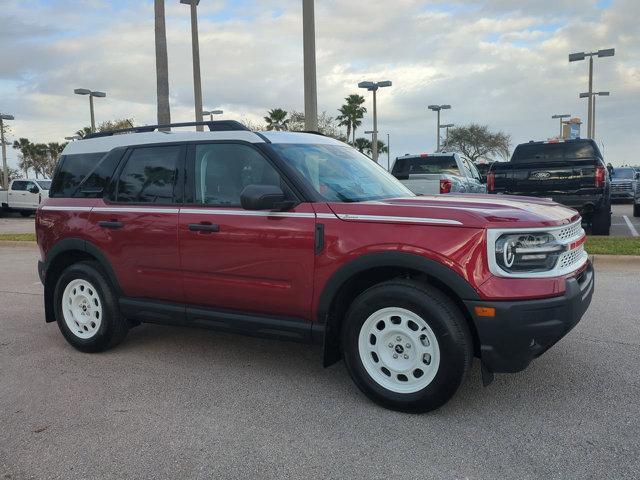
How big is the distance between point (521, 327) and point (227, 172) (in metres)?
2.34

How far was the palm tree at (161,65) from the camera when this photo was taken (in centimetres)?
1375

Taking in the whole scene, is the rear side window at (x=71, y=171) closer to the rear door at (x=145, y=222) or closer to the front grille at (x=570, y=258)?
the rear door at (x=145, y=222)

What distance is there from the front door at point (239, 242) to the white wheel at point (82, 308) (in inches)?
42.5

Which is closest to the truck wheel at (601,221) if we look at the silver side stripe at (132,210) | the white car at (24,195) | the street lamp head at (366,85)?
the silver side stripe at (132,210)

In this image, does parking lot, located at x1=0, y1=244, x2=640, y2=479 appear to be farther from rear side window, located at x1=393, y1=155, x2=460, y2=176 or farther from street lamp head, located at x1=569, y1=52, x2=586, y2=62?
street lamp head, located at x1=569, y1=52, x2=586, y2=62

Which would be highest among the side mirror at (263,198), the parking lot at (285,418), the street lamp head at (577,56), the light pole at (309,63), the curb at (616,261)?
the street lamp head at (577,56)

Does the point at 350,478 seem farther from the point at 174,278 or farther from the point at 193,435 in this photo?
the point at 174,278

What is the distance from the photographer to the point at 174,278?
4422 millimetres

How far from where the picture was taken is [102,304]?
16.0 ft

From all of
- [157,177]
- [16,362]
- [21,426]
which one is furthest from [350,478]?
[16,362]

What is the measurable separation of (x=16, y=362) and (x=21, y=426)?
1.44 metres

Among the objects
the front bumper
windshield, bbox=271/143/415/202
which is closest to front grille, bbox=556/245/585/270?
the front bumper

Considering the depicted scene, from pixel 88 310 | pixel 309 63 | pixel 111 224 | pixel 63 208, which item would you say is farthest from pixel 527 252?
pixel 309 63

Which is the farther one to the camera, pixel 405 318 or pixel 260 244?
pixel 260 244
